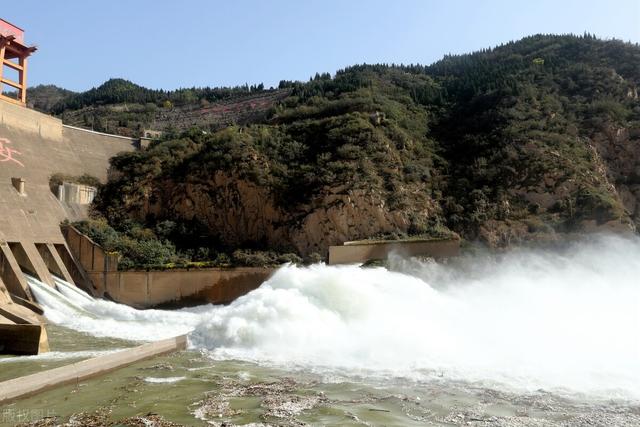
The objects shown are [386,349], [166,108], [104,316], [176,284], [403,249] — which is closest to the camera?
[386,349]

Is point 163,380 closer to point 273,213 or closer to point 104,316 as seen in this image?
point 104,316

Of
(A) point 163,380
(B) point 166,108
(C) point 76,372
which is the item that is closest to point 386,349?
(A) point 163,380

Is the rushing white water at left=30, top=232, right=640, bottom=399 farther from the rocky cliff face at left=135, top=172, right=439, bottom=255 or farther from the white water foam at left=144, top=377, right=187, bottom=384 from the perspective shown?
the rocky cliff face at left=135, top=172, right=439, bottom=255

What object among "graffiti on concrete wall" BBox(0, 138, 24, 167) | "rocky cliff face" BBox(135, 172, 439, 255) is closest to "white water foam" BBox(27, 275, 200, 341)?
"rocky cliff face" BBox(135, 172, 439, 255)

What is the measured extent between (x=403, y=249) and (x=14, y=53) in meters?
26.8

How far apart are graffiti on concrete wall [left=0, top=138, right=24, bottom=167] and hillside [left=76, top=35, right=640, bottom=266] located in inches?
212

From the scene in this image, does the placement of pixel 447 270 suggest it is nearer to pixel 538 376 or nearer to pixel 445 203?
pixel 445 203

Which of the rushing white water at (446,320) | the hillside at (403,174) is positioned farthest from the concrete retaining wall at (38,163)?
the rushing white water at (446,320)

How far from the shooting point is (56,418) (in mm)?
8898

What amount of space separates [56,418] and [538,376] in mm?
9696

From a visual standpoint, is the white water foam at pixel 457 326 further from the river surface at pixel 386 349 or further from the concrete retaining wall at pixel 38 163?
the concrete retaining wall at pixel 38 163

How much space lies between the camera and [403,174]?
32.1 meters

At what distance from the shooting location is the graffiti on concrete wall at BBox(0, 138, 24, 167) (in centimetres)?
2783

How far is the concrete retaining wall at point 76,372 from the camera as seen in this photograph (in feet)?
34.0
